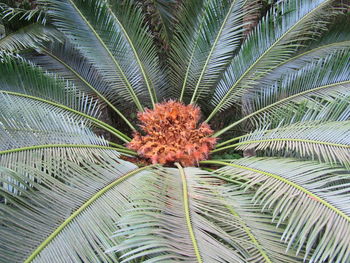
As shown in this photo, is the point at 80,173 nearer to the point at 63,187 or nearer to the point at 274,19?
the point at 63,187

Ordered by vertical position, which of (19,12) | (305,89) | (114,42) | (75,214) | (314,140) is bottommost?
(75,214)

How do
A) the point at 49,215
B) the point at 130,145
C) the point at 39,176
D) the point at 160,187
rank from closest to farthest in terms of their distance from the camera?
the point at 49,215
the point at 39,176
the point at 160,187
the point at 130,145

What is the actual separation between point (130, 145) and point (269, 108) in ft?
4.11

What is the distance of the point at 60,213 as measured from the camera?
135 cm

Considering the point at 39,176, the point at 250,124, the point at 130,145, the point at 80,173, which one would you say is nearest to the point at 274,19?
the point at 250,124

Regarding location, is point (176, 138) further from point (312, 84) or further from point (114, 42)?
point (312, 84)

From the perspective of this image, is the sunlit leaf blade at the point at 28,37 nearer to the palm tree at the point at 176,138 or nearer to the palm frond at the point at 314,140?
the palm tree at the point at 176,138

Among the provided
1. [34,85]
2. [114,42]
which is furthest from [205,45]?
[34,85]

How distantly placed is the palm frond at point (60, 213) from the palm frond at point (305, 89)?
1431mm

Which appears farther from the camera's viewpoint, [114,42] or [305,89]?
[114,42]

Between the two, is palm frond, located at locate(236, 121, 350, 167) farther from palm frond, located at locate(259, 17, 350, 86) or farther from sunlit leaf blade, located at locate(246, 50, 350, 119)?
palm frond, located at locate(259, 17, 350, 86)

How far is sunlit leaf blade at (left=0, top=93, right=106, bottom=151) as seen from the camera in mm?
1633

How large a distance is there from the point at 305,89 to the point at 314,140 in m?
0.76

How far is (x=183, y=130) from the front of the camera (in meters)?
2.62
